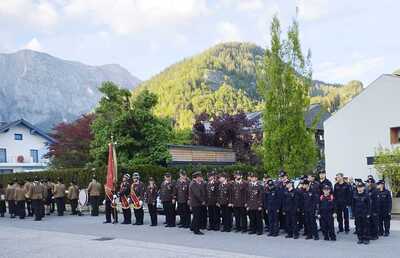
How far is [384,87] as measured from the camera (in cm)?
2517

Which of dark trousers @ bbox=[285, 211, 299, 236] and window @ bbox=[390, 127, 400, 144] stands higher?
window @ bbox=[390, 127, 400, 144]

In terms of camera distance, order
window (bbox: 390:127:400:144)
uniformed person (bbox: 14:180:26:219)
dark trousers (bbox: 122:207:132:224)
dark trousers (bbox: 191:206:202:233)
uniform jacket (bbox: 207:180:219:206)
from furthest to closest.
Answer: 1. window (bbox: 390:127:400:144)
2. uniformed person (bbox: 14:180:26:219)
3. dark trousers (bbox: 122:207:132:224)
4. uniform jacket (bbox: 207:180:219:206)
5. dark trousers (bbox: 191:206:202:233)

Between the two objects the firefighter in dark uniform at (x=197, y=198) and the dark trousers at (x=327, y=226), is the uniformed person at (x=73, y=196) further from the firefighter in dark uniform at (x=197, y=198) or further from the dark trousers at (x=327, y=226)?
the dark trousers at (x=327, y=226)

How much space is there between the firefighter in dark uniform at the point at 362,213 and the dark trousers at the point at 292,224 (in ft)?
5.42

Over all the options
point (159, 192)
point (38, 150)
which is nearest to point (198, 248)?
point (159, 192)

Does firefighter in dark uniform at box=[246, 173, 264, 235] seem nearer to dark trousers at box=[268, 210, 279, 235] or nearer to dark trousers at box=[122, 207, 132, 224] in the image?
dark trousers at box=[268, 210, 279, 235]

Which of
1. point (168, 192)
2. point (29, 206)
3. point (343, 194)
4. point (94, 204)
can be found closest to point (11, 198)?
point (29, 206)

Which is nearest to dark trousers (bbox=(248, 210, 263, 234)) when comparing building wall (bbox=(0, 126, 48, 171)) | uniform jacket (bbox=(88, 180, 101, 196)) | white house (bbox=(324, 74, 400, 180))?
uniform jacket (bbox=(88, 180, 101, 196))

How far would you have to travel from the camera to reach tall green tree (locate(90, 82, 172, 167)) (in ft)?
105

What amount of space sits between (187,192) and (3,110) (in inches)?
6429

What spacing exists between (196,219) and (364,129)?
41.8ft

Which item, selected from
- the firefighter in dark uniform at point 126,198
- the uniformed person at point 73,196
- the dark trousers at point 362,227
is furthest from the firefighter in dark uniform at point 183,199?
the uniformed person at point 73,196

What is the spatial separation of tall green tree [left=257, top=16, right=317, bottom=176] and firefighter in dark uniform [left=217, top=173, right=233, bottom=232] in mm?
7296

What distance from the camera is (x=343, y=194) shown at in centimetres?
1576
